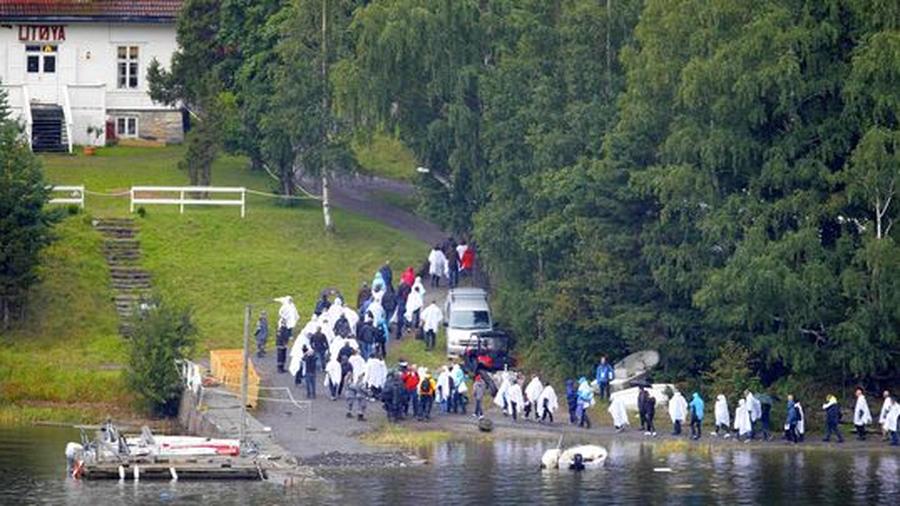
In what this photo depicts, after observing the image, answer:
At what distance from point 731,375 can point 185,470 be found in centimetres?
1511

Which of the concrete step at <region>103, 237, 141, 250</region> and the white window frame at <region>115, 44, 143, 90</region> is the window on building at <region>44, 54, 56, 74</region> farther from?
the concrete step at <region>103, 237, 141, 250</region>

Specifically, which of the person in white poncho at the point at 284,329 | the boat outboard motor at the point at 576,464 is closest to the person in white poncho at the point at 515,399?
the boat outboard motor at the point at 576,464

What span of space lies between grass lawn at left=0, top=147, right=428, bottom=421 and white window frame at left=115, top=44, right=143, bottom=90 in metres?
9.11

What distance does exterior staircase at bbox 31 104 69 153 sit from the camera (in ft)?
315

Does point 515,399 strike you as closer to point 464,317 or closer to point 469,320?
point 469,320

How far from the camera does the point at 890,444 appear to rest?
6675 centimetres

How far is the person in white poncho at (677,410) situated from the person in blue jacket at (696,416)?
1.08ft

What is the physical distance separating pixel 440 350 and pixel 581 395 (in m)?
8.34

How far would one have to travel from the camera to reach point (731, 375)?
68312mm

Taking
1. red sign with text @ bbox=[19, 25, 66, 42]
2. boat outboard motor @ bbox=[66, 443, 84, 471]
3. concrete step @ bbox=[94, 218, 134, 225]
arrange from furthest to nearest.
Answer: red sign with text @ bbox=[19, 25, 66, 42] < concrete step @ bbox=[94, 218, 134, 225] < boat outboard motor @ bbox=[66, 443, 84, 471]

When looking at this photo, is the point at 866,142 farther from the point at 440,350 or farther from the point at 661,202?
the point at 440,350

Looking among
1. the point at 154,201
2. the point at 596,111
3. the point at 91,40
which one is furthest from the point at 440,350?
the point at 91,40

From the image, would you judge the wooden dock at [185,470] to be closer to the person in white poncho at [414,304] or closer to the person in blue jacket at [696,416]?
the person in blue jacket at [696,416]

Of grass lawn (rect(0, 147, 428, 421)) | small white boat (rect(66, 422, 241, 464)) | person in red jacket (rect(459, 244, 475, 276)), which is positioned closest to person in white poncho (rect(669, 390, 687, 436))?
small white boat (rect(66, 422, 241, 464))
